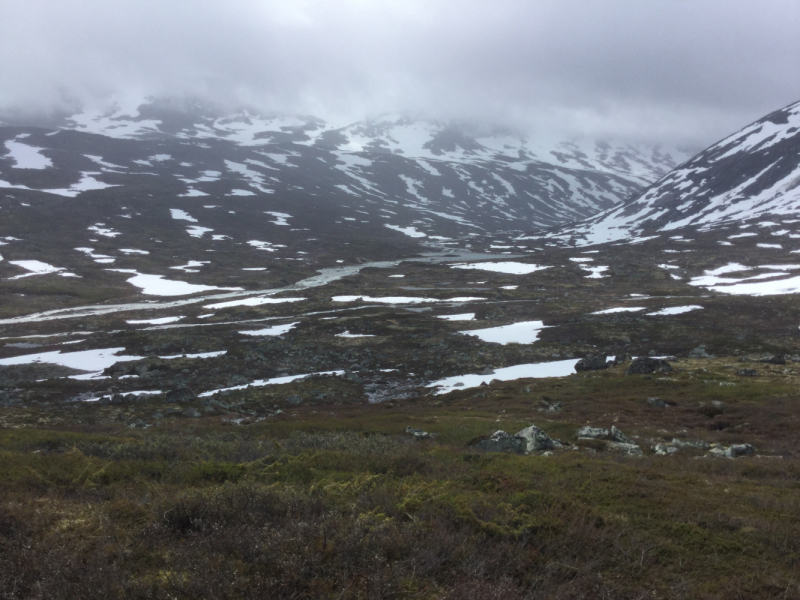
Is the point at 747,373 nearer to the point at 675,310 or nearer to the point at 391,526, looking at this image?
A: the point at 675,310

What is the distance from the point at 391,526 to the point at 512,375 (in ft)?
114

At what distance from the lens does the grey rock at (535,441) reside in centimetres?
1762

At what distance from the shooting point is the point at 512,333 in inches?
2143

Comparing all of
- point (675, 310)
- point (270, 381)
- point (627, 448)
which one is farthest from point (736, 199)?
point (627, 448)

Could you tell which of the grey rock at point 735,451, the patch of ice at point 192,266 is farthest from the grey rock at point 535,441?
the patch of ice at point 192,266

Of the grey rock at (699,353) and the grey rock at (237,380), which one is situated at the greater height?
the grey rock at (237,380)

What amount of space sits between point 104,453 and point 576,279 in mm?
95845

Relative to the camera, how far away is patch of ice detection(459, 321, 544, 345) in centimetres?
5178

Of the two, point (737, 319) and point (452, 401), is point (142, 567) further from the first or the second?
point (737, 319)

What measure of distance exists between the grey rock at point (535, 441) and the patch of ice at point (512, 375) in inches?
705

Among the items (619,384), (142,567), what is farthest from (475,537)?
(619,384)

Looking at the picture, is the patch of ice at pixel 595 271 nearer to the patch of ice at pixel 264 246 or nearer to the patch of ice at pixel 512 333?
the patch of ice at pixel 512 333

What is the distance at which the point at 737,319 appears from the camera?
55.2 meters

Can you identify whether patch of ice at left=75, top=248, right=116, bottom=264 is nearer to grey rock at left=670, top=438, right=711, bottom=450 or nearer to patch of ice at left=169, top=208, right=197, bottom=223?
patch of ice at left=169, top=208, right=197, bottom=223
